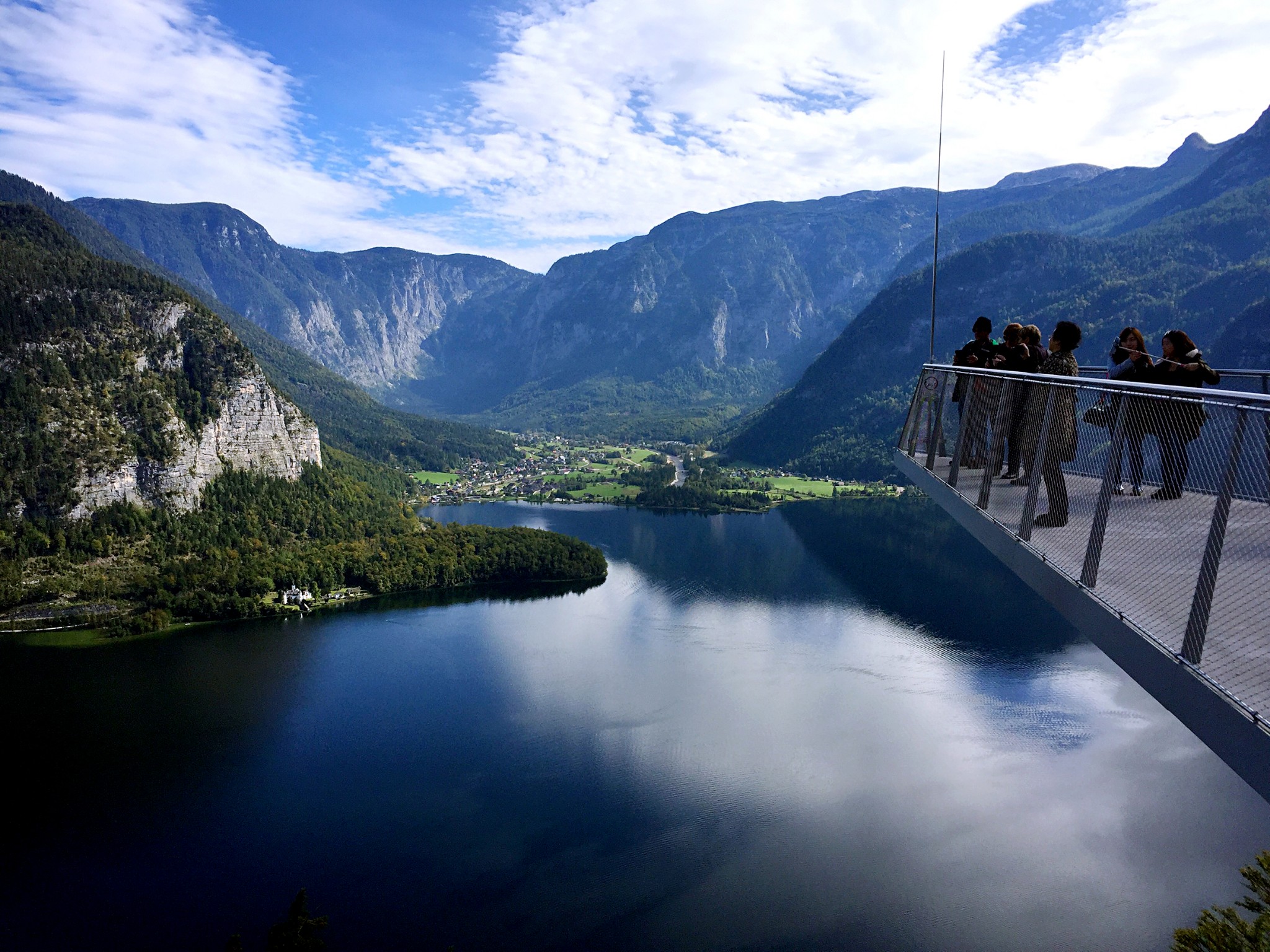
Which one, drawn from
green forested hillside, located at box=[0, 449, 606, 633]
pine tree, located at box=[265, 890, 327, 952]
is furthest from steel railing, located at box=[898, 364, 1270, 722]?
green forested hillside, located at box=[0, 449, 606, 633]

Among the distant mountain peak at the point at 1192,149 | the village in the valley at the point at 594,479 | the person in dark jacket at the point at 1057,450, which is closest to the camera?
the person in dark jacket at the point at 1057,450

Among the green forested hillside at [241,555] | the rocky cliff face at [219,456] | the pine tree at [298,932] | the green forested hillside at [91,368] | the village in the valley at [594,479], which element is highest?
the green forested hillside at [91,368]

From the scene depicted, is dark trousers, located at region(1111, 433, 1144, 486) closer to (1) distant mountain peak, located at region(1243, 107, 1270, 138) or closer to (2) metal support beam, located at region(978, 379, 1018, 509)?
(2) metal support beam, located at region(978, 379, 1018, 509)

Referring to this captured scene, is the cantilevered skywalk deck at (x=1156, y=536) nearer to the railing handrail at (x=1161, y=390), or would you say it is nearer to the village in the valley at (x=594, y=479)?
the railing handrail at (x=1161, y=390)

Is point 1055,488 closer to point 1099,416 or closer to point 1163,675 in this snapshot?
point 1099,416

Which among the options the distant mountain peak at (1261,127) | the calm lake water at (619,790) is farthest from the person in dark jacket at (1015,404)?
the distant mountain peak at (1261,127)

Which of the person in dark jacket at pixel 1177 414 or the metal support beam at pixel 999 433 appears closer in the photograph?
the person in dark jacket at pixel 1177 414

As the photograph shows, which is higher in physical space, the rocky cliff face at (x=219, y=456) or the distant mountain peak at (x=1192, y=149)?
the distant mountain peak at (x=1192, y=149)
